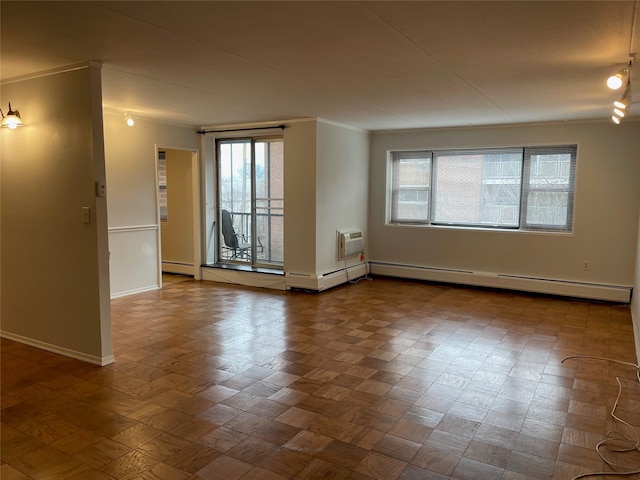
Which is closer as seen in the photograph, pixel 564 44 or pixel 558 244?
pixel 564 44

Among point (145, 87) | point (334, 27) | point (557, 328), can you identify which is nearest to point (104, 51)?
point (145, 87)

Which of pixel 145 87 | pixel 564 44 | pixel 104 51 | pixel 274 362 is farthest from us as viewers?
pixel 145 87

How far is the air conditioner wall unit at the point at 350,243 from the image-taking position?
6.57 metres

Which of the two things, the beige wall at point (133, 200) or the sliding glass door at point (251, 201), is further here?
the sliding glass door at point (251, 201)

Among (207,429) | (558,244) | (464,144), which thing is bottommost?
(207,429)

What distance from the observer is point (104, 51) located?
3090 mm

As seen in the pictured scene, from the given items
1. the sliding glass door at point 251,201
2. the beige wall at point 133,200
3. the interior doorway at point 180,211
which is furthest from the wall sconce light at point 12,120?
the sliding glass door at point 251,201

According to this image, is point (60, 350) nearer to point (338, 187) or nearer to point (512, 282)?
point (338, 187)

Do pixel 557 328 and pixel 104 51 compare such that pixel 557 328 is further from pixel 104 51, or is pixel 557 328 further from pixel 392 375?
pixel 104 51

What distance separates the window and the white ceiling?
4.29 feet

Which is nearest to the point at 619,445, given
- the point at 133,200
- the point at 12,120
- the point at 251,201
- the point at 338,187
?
the point at 338,187

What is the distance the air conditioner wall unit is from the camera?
6570 mm

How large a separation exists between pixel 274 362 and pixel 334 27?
2497 mm

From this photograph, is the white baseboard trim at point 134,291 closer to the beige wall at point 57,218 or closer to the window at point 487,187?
the beige wall at point 57,218
